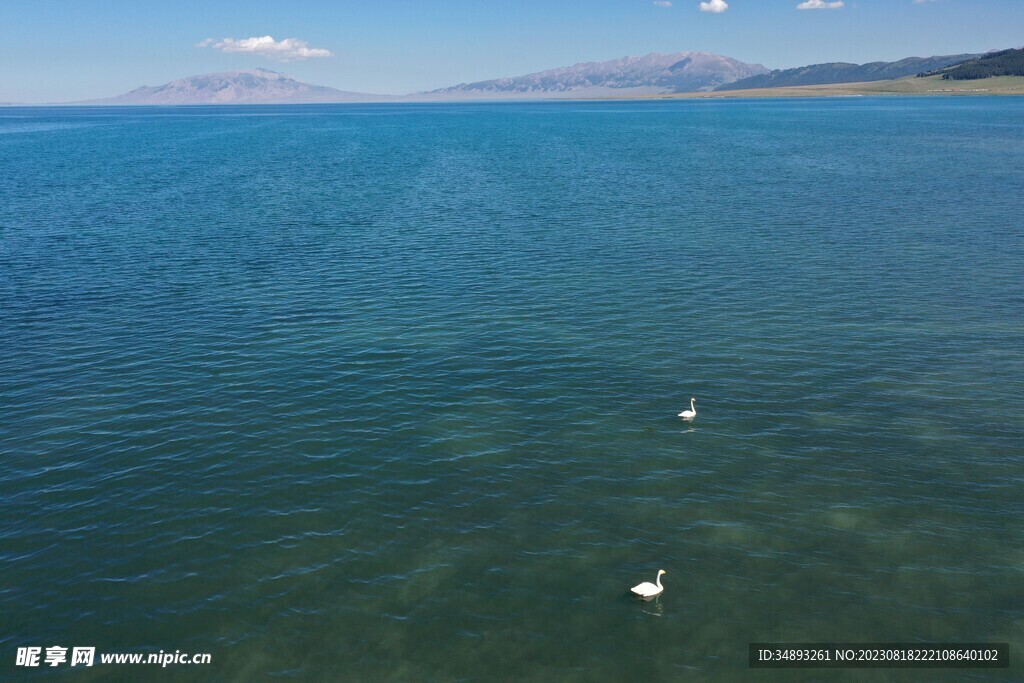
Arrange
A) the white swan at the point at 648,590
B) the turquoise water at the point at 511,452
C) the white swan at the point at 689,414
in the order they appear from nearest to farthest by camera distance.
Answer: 1. the turquoise water at the point at 511,452
2. the white swan at the point at 648,590
3. the white swan at the point at 689,414

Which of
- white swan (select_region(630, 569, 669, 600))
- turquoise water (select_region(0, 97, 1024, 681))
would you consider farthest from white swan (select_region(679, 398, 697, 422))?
white swan (select_region(630, 569, 669, 600))

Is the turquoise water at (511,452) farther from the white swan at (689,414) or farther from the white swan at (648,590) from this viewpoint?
the white swan at (689,414)

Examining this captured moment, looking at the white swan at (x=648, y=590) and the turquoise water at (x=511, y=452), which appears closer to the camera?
the turquoise water at (x=511, y=452)

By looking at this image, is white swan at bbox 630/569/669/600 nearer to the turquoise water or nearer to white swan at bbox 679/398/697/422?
the turquoise water

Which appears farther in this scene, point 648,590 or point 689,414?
point 689,414

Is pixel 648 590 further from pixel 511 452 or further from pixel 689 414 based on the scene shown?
pixel 689 414

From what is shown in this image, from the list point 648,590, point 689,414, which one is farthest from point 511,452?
point 648,590

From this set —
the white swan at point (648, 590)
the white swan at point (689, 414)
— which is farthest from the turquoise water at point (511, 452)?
the white swan at point (689, 414)

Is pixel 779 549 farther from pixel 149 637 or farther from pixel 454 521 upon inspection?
pixel 149 637
